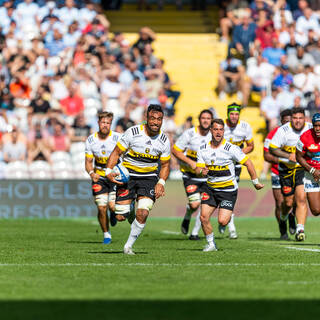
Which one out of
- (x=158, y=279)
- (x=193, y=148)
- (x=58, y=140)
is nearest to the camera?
(x=158, y=279)

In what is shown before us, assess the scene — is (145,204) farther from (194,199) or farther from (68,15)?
(68,15)

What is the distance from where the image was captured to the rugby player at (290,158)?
1719cm

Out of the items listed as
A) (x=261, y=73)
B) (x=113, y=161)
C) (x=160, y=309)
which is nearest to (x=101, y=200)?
(x=113, y=161)

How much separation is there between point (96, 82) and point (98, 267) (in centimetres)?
1585

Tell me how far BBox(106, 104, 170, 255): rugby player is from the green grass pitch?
2.40 feet

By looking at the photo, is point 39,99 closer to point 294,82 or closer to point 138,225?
point 294,82

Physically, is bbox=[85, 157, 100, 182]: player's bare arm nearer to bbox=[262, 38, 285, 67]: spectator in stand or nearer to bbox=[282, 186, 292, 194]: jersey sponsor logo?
bbox=[282, 186, 292, 194]: jersey sponsor logo

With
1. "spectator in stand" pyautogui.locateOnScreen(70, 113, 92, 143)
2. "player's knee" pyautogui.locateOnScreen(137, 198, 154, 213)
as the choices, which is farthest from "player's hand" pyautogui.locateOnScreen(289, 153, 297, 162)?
"spectator in stand" pyautogui.locateOnScreen(70, 113, 92, 143)

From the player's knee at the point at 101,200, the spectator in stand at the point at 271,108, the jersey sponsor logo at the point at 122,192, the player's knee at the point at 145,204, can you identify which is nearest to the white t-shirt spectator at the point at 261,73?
the spectator in stand at the point at 271,108

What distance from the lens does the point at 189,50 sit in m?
32.5

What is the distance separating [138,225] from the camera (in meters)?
13.5

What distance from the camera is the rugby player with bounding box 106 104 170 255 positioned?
1371 cm

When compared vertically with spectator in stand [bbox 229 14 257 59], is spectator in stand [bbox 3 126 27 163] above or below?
below

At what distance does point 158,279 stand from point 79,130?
1523 centimetres
